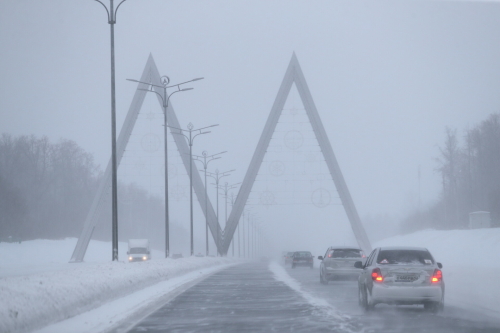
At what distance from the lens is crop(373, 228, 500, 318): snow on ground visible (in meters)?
21.1

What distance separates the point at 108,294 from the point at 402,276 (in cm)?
773

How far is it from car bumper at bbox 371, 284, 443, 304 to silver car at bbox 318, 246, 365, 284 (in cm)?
1315

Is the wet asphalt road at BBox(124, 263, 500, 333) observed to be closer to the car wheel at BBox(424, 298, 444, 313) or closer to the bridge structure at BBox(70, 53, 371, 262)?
the car wheel at BBox(424, 298, 444, 313)

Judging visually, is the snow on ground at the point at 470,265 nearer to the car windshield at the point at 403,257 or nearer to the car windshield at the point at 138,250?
the car windshield at the point at 403,257

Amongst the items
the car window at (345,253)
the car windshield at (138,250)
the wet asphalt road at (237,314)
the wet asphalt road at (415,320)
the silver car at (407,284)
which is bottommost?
the wet asphalt road at (415,320)

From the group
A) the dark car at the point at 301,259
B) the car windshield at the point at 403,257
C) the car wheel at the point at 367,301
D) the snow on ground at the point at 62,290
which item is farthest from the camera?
the dark car at the point at 301,259

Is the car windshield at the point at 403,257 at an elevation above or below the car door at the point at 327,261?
above

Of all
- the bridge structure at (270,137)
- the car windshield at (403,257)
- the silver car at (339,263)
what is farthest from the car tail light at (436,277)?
the bridge structure at (270,137)

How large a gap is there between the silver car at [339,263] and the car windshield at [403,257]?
12222 millimetres

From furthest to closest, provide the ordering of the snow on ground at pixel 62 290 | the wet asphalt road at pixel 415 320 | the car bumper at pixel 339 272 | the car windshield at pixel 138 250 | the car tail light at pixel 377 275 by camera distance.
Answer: the car windshield at pixel 138 250
the car bumper at pixel 339 272
the car tail light at pixel 377 275
the wet asphalt road at pixel 415 320
the snow on ground at pixel 62 290

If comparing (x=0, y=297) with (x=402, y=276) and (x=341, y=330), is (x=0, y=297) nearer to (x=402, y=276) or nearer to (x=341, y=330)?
(x=341, y=330)

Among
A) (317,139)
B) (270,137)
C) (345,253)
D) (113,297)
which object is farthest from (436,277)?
(270,137)

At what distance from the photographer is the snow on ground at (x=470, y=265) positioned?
831 inches

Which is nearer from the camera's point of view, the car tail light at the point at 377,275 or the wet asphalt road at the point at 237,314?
the wet asphalt road at the point at 237,314
